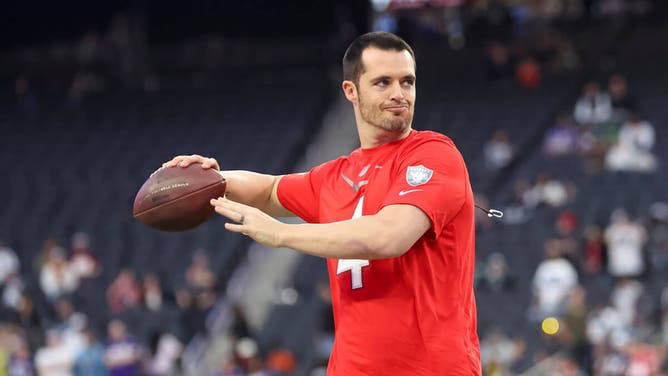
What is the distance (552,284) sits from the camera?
41.1 ft

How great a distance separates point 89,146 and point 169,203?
15.9 metres

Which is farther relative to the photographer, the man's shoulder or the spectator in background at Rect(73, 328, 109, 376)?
the spectator in background at Rect(73, 328, 109, 376)

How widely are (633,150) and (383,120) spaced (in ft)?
39.3

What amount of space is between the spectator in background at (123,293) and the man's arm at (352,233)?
1059cm

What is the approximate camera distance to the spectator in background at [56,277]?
49.7 feet

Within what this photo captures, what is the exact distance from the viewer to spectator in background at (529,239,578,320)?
12250 millimetres

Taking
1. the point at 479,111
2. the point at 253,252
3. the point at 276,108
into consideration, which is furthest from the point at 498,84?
the point at 253,252

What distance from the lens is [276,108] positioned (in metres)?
20.3

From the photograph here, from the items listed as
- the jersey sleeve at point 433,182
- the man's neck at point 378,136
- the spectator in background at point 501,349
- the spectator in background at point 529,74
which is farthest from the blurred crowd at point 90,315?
the jersey sleeve at point 433,182

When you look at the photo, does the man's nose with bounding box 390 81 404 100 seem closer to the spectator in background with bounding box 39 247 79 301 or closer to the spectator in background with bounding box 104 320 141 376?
the spectator in background with bounding box 104 320 141 376

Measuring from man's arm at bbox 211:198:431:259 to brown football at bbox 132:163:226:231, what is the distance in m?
0.59

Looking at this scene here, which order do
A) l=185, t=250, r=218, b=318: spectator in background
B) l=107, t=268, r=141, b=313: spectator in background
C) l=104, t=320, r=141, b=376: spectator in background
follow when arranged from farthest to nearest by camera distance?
l=107, t=268, r=141, b=313: spectator in background, l=185, t=250, r=218, b=318: spectator in background, l=104, t=320, r=141, b=376: spectator in background

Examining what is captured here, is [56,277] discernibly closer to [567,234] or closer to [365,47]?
[567,234]

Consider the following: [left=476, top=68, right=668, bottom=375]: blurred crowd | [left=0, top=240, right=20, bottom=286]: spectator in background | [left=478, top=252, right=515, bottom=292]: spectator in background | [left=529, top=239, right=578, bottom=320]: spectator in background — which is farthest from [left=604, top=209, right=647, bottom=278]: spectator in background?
[left=0, top=240, right=20, bottom=286]: spectator in background
